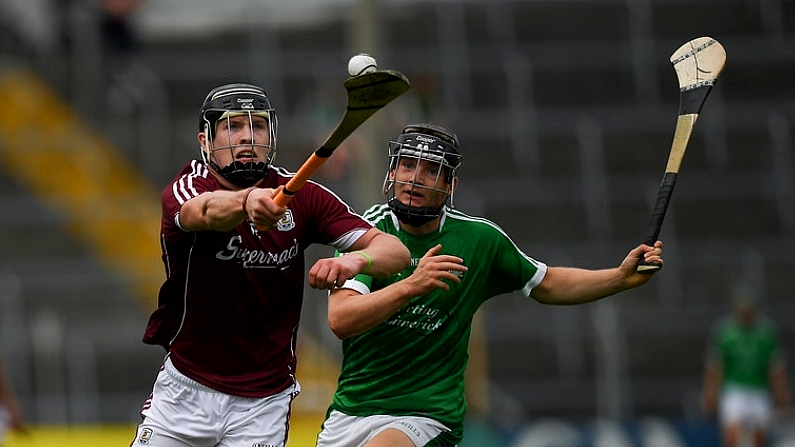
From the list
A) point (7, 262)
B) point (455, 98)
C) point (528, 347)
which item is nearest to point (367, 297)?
point (528, 347)

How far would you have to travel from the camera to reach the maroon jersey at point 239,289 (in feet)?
18.9

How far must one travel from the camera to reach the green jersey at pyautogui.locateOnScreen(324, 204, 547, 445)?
6.17 meters

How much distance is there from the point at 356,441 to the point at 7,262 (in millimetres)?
10680

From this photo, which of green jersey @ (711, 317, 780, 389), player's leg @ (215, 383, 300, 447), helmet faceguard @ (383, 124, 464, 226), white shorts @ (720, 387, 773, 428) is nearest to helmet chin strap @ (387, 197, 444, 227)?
helmet faceguard @ (383, 124, 464, 226)

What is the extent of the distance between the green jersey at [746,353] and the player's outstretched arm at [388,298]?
915 cm

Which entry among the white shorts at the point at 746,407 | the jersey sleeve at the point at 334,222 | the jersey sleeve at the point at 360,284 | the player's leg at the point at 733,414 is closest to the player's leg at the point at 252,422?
the jersey sleeve at the point at 360,284

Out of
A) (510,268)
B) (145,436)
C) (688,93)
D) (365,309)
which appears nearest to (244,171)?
(365,309)

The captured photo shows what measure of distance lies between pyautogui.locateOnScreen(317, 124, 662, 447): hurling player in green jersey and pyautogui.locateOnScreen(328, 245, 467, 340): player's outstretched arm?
183mm

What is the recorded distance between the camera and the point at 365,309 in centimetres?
564

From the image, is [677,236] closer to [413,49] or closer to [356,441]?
[413,49]

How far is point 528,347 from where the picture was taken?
15445 millimetres

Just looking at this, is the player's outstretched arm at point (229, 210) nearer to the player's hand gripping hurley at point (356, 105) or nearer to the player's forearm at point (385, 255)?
the player's hand gripping hurley at point (356, 105)

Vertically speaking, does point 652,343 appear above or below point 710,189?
below

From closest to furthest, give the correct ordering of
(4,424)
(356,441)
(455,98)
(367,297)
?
1. (367,297)
2. (356,441)
3. (4,424)
4. (455,98)
